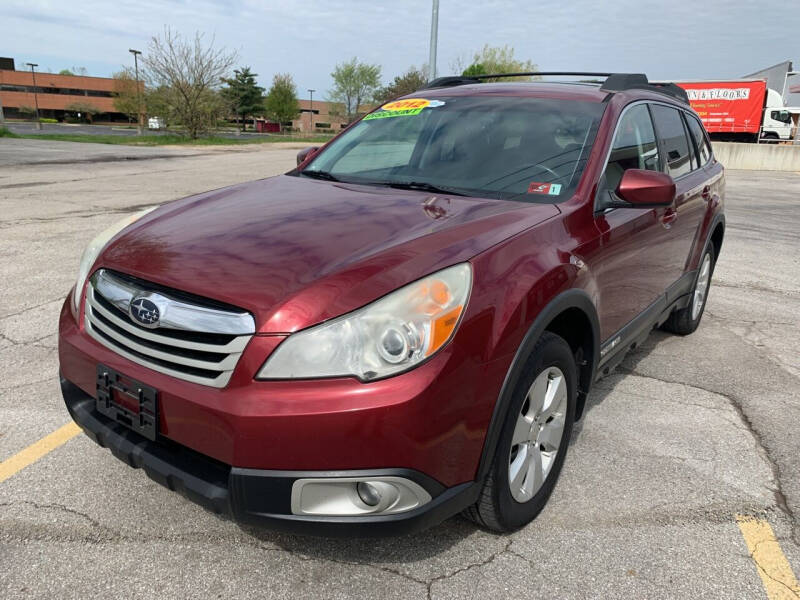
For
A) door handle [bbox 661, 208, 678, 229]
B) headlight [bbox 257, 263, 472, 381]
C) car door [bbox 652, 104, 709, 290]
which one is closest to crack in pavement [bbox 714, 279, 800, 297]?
car door [bbox 652, 104, 709, 290]

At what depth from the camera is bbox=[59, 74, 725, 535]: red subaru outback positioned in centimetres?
185

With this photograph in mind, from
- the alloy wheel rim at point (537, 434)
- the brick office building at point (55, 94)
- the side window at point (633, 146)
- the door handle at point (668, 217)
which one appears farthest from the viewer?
the brick office building at point (55, 94)

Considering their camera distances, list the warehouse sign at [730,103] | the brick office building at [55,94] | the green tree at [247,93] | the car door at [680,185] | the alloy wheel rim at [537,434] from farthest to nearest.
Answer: the brick office building at [55,94] < the green tree at [247,93] < the warehouse sign at [730,103] < the car door at [680,185] < the alloy wheel rim at [537,434]

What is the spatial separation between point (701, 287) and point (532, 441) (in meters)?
3.24

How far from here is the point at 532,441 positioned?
8.00 feet

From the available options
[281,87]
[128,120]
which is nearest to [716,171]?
[281,87]

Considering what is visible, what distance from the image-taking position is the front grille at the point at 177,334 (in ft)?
6.27

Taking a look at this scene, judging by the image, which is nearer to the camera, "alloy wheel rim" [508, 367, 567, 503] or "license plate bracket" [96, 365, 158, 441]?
"license plate bracket" [96, 365, 158, 441]

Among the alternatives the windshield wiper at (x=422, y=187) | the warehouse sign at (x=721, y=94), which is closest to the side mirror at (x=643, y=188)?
the windshield wiper at (x=422, y=187)

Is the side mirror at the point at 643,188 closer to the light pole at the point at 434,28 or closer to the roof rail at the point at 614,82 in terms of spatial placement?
the roof rail at the point at 614,82

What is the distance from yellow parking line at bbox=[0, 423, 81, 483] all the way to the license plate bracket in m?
0.94

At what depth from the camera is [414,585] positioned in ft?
7.16

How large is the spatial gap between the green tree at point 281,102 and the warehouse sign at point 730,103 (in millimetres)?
48784

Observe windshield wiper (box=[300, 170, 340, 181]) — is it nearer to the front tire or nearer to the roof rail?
the roof rail
